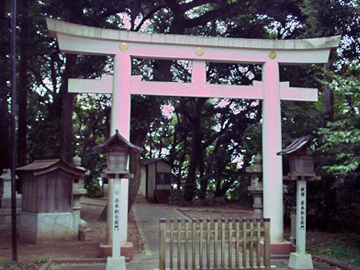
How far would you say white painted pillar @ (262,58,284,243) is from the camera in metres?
8.53

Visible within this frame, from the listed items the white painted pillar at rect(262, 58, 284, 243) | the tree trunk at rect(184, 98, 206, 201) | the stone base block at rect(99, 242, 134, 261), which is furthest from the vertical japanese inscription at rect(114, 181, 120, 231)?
the tree trunk at rect(184, 98, 206, 201)

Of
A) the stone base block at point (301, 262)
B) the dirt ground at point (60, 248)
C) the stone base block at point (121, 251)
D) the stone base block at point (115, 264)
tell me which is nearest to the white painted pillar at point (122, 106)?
the stone base block at point (121, 251)

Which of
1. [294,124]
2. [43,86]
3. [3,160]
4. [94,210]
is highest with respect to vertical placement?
[43,86]

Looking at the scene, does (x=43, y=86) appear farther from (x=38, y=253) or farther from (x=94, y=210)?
(x=38, y=253)

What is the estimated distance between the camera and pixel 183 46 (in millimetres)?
8641

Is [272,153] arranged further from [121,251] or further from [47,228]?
[47,228]

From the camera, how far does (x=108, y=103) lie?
16422 mm

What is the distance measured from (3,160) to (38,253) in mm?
6809

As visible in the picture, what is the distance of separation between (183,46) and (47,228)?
606cm

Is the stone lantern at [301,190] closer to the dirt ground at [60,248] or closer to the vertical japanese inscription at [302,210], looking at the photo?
the vertical japanese inscription at [302,210]

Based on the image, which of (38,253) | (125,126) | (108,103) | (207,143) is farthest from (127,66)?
(207,143)

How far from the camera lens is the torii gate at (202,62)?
8.24 m

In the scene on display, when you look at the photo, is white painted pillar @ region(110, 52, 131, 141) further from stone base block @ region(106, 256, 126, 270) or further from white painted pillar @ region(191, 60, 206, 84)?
stone base block @ region(106, 256, 126, 270)

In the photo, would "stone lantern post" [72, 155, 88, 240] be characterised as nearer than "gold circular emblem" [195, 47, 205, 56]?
No
